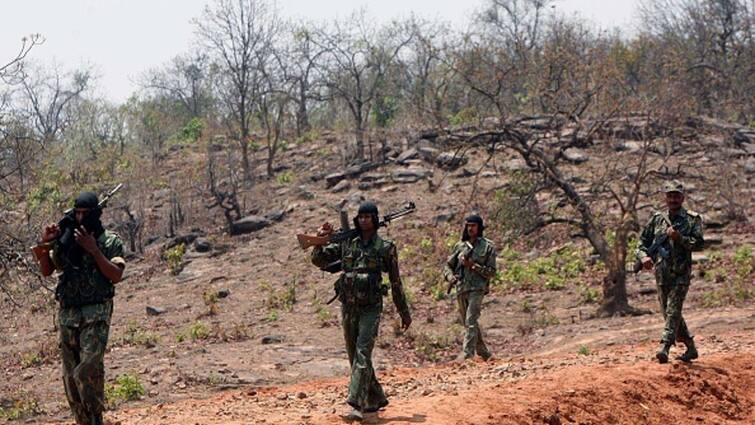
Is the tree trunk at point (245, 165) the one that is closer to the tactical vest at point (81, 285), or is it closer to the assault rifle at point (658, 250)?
the assault rifle at point (658, 250)

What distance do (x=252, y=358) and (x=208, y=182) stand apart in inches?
766

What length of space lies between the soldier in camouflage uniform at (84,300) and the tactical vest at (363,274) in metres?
1.91

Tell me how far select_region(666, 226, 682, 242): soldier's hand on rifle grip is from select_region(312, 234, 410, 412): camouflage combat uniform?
3.43 m

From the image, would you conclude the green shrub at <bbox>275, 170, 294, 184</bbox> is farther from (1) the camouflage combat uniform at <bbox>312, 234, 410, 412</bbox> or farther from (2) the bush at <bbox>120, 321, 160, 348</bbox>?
(1) the camouflage combat uniform at <bbox>312, 234, 410, 412</bbox>

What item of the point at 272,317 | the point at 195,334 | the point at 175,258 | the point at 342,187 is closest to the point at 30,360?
the point at 195,334

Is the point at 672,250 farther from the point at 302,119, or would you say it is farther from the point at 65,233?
the point at 302,119

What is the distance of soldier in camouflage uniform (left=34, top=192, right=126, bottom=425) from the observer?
7062mm

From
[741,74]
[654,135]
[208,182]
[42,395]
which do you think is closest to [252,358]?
[42,395]

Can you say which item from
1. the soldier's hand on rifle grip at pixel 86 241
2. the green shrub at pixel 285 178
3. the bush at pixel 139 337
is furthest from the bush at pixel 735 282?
the green shrub at pixel 285 178

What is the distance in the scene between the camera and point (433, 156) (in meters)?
32.7

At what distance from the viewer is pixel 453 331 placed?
18.5m

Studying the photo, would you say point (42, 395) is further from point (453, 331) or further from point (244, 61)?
point (244, 61)

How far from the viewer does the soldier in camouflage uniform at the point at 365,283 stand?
802cm

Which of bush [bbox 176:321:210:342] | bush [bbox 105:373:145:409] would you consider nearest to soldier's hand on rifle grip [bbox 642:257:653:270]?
bush [bbox 105:373:145:409]
